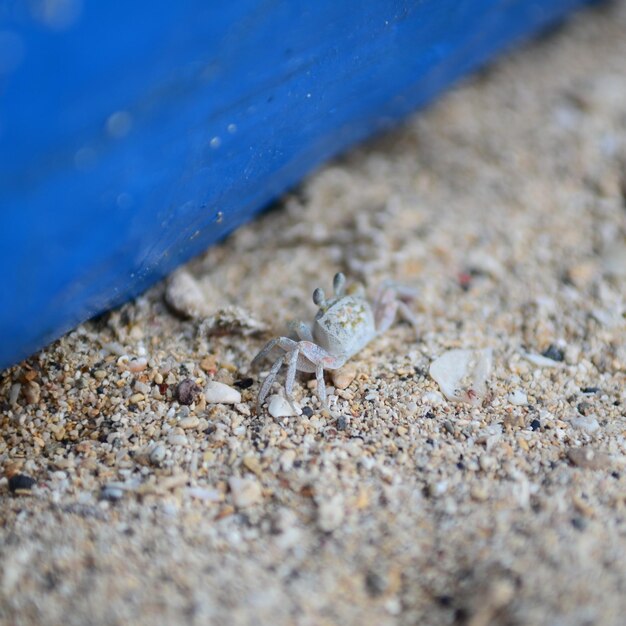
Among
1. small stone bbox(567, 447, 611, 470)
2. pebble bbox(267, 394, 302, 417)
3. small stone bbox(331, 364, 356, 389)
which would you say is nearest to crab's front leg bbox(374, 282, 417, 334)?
small stone bbox(331, 364, 356, 389)

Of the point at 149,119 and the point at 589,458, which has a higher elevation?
the point at 149,119

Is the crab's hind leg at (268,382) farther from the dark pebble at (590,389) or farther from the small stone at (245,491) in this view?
the dark pebble at (590,389)

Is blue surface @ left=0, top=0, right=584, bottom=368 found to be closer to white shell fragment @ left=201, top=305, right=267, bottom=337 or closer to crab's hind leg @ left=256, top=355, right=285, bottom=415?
white shell fragment @ left=201, top=305, right=267, bottom=337

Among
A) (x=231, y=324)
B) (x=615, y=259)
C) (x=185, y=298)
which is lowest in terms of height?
(x=615, y=259)

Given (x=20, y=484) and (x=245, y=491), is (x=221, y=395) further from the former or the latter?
(x=20, y=484)

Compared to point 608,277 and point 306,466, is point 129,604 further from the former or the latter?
point 608,277

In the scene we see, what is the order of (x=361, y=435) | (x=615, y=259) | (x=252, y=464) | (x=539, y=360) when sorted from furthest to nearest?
1. (x=615, y=259)
2. (x=539, y=360)
3. (x=361, y=435)
4. (x=252, y=464)

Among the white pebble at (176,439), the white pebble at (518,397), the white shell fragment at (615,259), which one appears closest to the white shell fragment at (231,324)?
the white pebble at (176,439)

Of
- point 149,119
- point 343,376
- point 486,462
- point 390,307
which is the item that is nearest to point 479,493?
point 486,462

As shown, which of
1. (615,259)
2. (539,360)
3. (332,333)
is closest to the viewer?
(332,333)
